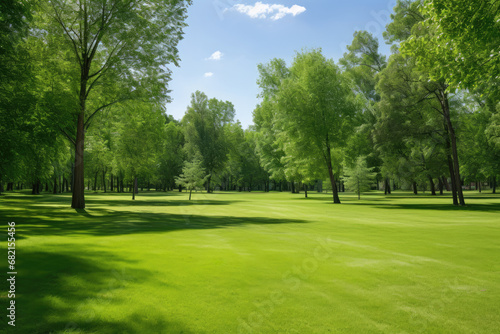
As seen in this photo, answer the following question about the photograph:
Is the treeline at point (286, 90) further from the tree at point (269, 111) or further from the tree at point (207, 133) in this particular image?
the tree at point (207, 133)

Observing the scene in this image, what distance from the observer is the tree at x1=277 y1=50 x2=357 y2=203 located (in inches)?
1377

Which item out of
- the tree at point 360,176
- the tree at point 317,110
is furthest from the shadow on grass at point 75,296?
the tree at point 360,176

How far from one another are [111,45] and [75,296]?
23277 millimetres

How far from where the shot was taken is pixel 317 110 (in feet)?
115

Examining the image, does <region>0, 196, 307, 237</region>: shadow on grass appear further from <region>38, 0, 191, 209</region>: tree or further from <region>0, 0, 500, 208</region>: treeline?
<region>38, 0, 191, 209</region>: tree

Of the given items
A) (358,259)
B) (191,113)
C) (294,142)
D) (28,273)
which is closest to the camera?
(28,273)

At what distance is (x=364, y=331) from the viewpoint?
4.15 m

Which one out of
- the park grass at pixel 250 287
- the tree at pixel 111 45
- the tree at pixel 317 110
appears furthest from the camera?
the tree at pixel 317 110

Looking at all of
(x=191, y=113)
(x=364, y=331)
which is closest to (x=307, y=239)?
(x=364, y=331)

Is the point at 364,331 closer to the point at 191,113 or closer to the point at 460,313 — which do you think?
the point at 460,313

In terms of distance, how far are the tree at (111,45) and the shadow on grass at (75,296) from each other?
55.7 feet

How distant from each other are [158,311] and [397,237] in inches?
400

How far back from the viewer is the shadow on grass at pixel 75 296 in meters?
4.05

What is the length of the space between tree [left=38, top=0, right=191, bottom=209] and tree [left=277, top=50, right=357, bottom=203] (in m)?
14.9
